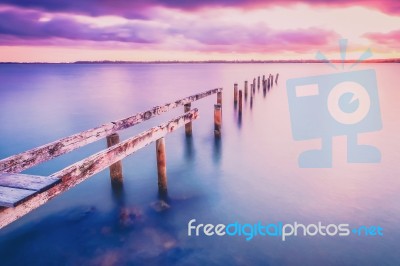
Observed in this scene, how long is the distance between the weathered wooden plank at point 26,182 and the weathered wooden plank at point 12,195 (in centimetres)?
5

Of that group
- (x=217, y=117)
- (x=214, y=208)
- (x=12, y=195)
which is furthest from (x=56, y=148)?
(x=217, y=117)

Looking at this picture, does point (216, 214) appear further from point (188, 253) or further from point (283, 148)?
point (283, 148)

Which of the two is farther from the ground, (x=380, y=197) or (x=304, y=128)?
(x=304, y=128)

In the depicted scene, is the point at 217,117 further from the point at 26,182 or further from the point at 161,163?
the point at 26,182

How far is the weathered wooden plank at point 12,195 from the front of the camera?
194 centimetres

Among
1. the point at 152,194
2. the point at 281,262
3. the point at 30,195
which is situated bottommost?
the point at 281,262

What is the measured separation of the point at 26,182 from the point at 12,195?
20 cm

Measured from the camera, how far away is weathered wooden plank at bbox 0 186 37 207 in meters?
1.94

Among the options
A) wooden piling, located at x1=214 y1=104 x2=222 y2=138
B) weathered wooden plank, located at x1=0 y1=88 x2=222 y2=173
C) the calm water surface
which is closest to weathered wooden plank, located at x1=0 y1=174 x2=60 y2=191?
weathered wooden plank, located at x1=0 y1=88 x2=222 y2=173

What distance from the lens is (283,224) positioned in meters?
4.82

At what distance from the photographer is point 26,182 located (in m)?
2.25

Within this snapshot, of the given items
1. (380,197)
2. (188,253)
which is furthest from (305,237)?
(380,197)

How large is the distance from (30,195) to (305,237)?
3924 mm

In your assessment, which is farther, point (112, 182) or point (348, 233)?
point (112, 182)
